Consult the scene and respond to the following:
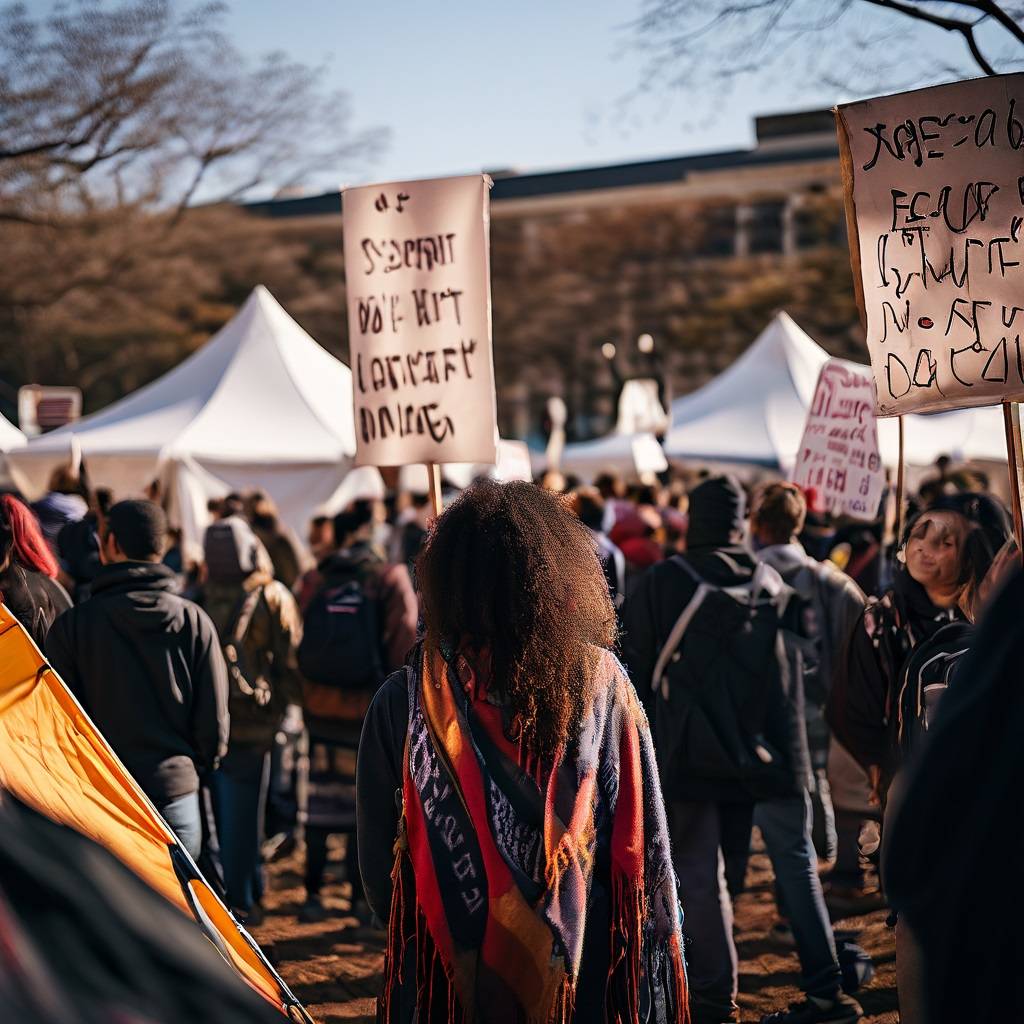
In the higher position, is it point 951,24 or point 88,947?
point 951,24

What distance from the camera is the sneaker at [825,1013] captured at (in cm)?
469

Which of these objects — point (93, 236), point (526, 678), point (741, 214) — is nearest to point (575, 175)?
point (741, 214)

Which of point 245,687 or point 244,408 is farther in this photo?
point 244,408

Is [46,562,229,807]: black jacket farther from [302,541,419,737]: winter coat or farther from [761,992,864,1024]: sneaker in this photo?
[761,992,864,1024]: sneaker

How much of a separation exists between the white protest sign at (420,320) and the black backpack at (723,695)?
98cm

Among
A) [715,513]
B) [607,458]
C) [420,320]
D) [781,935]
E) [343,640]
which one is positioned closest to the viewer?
[715,513]

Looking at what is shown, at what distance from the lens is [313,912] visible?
20.4 ft

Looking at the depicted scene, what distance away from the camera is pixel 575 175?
57.4m

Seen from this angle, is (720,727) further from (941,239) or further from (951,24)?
(951,24)

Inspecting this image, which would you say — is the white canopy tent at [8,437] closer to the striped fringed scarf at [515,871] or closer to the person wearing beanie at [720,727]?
the person wearing beanie at [720,727]

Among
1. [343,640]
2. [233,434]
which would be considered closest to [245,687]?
[343,640]

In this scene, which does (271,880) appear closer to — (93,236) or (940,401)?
(940,401)

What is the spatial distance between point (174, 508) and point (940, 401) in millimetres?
8965

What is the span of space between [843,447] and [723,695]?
389 cm
